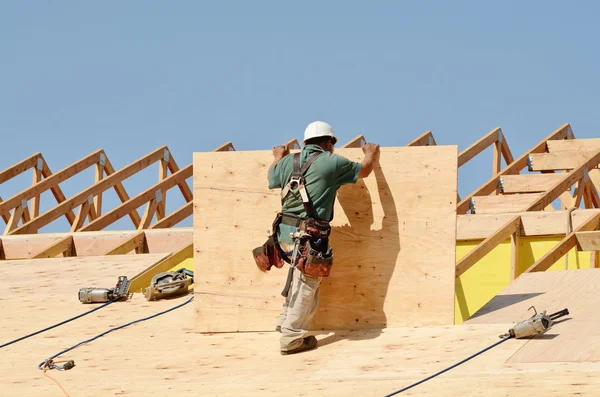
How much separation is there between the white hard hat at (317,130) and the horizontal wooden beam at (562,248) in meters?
2.51

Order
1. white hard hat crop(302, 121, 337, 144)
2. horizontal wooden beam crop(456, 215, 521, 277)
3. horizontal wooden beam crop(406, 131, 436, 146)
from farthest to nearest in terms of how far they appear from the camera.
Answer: horizontal wooden beam crop(406, 131, 436, 146)
horizontal wooden beam crop(456, 215, 521, 277)
white hard hat crop(302, 121, 337, 144)

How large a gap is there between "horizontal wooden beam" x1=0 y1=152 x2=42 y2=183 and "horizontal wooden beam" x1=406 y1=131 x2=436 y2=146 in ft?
19.2

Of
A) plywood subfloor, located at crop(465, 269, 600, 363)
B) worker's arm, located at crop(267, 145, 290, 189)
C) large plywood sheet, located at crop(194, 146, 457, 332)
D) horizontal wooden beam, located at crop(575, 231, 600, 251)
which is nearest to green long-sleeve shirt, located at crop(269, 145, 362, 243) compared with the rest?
worker's arm, located at crop(267, 145, 290, 189)

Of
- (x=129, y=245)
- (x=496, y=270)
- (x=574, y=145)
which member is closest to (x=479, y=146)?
(x=574, y=145)

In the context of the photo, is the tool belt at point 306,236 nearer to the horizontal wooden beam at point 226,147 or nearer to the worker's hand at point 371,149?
the worker's hand at point 371,149

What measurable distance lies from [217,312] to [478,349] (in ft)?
7.82

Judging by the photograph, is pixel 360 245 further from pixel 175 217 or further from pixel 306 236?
pixel 175 217

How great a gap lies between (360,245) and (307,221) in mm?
758

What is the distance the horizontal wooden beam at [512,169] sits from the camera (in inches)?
515

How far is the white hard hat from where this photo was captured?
7.81m

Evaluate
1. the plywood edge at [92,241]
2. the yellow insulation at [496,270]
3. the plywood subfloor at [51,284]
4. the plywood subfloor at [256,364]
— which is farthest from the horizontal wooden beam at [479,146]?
the plywood subfloor at [256,364]

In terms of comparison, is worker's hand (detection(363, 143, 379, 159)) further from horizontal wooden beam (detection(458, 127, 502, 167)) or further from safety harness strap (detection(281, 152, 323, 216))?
horizontal wooden beam (detection(458, 127, 502, 167))

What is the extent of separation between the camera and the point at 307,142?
791 cm

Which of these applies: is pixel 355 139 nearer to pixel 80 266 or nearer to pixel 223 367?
pixel 80 266
